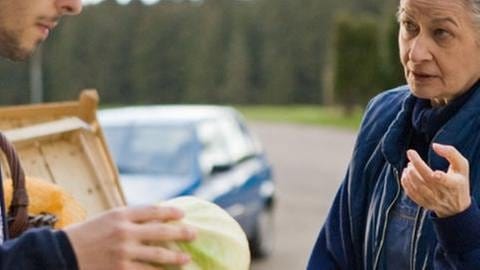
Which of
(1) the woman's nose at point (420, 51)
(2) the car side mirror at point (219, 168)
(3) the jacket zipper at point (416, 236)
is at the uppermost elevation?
(1) the woman's nose at point (420, 51)

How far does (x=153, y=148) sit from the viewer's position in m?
11.1

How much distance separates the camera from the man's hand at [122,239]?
2.03 metres

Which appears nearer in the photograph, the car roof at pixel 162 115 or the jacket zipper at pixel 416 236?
the jacket zipper at pixel 416 236

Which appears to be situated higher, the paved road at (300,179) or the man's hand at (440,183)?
the man's hand at (440,183)

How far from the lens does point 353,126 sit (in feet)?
136

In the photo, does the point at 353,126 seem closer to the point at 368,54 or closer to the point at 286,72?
the point at 368,54

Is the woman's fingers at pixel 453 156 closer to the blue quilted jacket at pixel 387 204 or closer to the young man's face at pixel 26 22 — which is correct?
the blue quilted jacket at pixel 387 204

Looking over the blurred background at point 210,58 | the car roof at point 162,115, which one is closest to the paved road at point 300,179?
the car roof at point 162,115

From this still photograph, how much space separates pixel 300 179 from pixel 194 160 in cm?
1236

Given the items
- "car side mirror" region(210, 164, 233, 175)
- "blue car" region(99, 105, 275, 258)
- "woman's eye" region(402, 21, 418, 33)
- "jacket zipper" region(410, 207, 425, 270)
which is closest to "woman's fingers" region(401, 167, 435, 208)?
"jacket zipper" region(410, 207, 425, 270)

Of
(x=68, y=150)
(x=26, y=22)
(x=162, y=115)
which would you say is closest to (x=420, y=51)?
(x=26, y=22)

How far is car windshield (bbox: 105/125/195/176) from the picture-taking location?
10719 millimetres

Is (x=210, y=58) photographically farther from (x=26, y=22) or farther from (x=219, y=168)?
(x=26, y=22)

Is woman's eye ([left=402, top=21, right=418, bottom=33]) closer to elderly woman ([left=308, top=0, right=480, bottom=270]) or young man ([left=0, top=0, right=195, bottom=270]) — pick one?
elderly woman ([left=308, top=0, right=480, bottom=270])
